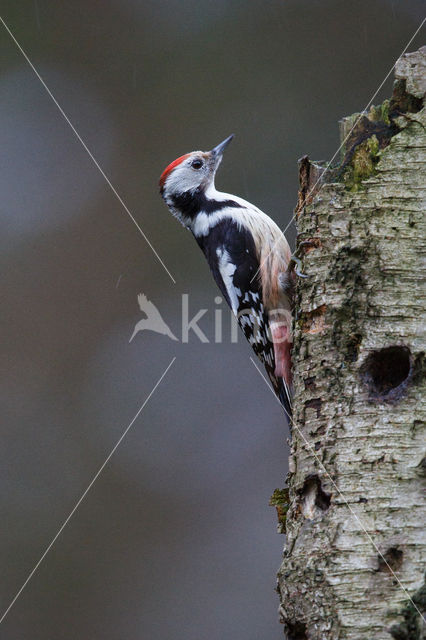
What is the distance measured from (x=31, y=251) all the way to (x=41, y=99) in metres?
1.60

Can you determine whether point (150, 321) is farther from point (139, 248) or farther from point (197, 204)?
point (197, 204)

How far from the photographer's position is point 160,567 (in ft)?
21.3

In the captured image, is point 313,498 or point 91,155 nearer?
point 313,498

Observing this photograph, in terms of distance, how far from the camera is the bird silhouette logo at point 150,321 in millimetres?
6766

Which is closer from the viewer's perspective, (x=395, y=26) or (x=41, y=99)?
(x=395, y=26)

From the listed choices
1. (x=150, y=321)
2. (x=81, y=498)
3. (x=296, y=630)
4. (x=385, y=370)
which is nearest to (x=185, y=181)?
(x=385, y=370)

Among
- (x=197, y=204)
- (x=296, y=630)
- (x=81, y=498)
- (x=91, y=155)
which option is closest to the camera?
(x=296, y=630)

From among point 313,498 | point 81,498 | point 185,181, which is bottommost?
point 313,498

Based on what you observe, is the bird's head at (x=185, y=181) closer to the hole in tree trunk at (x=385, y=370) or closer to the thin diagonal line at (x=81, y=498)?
the hole in tree trunk at (x=385, y=370)

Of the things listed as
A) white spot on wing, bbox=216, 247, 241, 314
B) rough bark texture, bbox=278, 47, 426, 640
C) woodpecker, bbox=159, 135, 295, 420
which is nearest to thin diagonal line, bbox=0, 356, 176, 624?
woodpecker, bbox=159, 135, 295, 420

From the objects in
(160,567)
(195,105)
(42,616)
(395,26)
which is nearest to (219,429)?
(160,567)

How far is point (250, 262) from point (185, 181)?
0.77 m

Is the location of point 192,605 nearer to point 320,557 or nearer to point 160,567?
point 160,567

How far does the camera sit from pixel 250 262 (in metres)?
3.63
